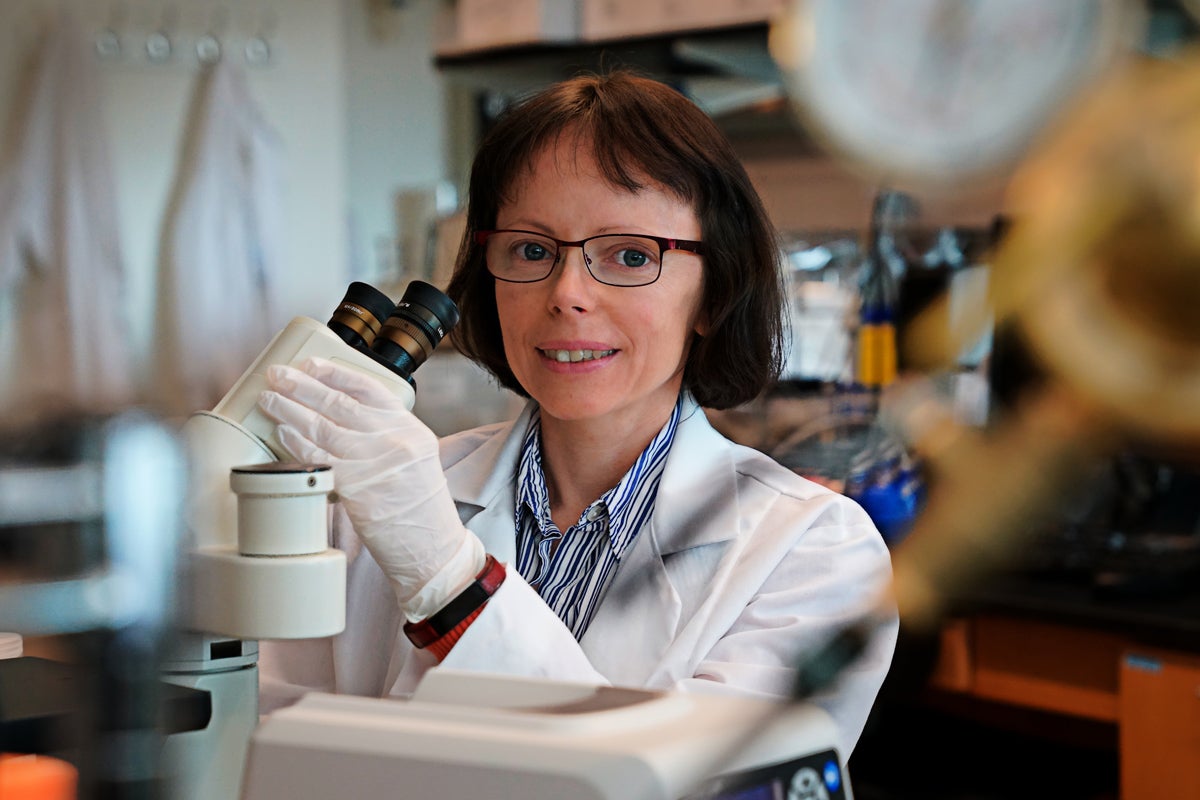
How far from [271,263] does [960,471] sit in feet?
1.00

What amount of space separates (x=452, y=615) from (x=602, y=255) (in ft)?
1.44

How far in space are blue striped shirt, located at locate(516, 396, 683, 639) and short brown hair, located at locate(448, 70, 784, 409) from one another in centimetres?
10

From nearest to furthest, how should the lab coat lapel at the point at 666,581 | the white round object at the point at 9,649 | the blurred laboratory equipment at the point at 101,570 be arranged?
the blurred laboratory equipment at the point at 101,570
the white round object at the point at 9,649
the lab coat lapel at the point at 666,581

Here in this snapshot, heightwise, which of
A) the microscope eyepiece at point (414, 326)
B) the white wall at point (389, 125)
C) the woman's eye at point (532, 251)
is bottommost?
the microscope eyepiece at point (414, 326)

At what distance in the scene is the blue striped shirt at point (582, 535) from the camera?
126 centimetres

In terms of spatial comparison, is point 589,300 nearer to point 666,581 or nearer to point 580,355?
point 580,355

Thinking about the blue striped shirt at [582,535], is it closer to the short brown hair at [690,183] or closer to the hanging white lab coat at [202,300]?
the short brown hair at [690,183]

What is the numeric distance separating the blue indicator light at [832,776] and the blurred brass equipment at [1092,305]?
15.2 inches

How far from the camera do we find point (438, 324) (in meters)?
0.95

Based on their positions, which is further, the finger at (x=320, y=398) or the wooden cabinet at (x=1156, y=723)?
the wooden cabinet at (x=1156, y=723)

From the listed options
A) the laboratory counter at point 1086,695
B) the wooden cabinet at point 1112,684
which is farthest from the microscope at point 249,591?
the wooden cabinet at point 1112,684

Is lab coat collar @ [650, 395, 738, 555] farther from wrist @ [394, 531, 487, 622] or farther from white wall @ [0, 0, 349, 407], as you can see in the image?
white wall @ [0, 0, 349, 407]

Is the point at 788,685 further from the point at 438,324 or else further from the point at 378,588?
the point at 378,588

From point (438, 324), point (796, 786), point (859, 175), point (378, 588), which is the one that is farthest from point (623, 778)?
point (378, 588)
